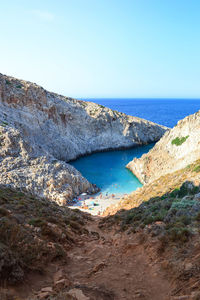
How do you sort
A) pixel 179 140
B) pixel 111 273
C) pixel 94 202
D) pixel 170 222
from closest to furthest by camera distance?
pixel 111 273 → pixel 170 222 → pixel 94 202 → pixel 179 140

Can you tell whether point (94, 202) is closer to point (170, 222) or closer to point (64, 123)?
point (170, 222)

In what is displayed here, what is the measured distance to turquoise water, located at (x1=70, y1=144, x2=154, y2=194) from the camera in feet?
125

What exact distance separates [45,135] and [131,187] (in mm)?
23270

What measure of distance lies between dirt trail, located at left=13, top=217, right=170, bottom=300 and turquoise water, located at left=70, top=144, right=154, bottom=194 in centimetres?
2699

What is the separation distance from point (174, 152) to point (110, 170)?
54.5 feet

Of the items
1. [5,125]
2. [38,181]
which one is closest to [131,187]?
[38,181]

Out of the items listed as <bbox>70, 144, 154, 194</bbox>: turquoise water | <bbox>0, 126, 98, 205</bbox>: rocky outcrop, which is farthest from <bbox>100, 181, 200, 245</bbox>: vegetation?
<bbox>70, 144, 154, 194</bbox>: turquoise water

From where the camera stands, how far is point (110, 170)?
4700 cm

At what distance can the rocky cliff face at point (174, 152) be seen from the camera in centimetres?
2942

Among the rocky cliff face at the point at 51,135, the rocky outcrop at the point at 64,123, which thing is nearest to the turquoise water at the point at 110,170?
the rocky cliff face at the point at 51,135

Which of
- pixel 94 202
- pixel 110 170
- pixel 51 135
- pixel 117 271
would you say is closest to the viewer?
pixel 117 271

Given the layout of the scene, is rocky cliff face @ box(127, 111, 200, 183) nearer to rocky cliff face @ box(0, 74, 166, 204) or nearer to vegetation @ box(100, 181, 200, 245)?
rocky cliff face @ box(0, 74, 166, 204)

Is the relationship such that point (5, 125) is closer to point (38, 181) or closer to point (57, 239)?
point (38, 181)

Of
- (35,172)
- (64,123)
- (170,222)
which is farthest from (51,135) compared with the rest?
(170,222)
